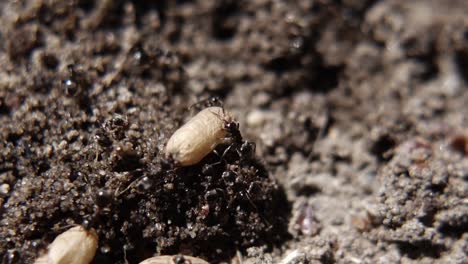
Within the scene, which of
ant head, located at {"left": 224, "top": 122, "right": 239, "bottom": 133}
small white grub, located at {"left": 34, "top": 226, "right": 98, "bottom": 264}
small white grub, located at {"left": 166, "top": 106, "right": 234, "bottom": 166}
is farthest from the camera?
ant head, located at {"left": 224, "top": 122, "right": 239, "bottom": 133}

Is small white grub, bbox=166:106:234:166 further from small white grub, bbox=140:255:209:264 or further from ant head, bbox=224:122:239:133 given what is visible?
small white grub, bbox=140:255:209:264

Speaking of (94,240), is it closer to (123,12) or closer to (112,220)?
(112,220)

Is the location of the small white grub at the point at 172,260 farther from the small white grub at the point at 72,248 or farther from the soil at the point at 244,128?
the small white grub at the point at 72,248

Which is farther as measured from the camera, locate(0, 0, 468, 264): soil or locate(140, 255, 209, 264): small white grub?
locate(0, 0, 468, 264): soil

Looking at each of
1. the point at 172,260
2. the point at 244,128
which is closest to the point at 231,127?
the point at 244,128

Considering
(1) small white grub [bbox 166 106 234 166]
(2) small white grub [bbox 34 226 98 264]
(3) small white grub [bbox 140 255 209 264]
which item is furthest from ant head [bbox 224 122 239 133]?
(2) small white grub [bbox 34 226 98 264]

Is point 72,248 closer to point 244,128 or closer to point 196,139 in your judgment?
point 196,139

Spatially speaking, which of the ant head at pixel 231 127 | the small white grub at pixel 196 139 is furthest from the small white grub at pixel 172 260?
the ant head at pixel 231 127
